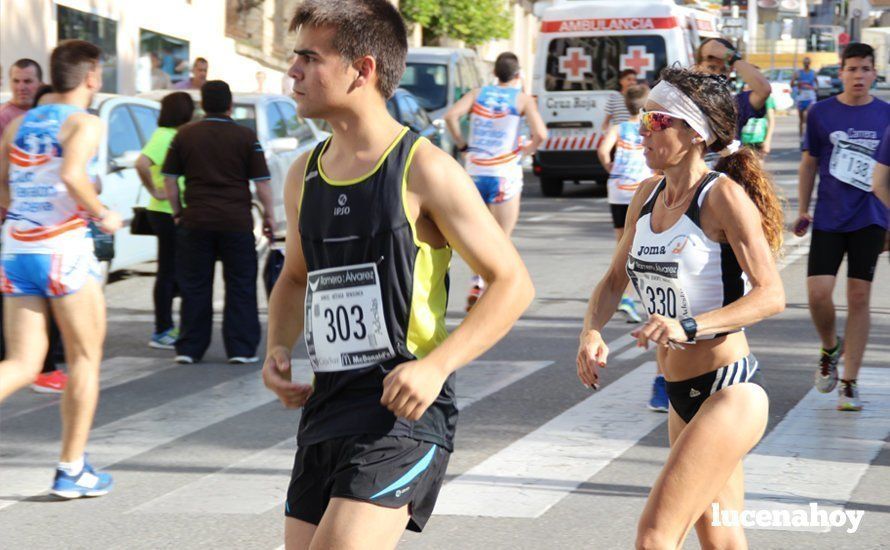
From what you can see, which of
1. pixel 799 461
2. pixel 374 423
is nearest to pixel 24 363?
pixel 374 423

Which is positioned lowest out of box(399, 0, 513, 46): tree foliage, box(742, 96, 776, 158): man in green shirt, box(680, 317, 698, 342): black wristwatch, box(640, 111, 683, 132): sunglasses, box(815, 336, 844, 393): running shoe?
box(815, 336, 844, 393): running shoe

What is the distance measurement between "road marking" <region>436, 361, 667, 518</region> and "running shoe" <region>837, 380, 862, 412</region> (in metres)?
0.98

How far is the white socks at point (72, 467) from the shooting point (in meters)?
6.19

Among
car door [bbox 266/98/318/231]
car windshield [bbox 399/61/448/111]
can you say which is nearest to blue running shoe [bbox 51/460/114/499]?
car door [bbox 266/98/318/231]

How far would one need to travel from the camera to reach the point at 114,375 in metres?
9.16

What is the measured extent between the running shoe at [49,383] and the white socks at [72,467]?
8.32ft

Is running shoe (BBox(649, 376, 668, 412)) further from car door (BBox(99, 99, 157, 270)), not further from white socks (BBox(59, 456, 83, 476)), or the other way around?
car door (BBox(99, 99, 157, 270))

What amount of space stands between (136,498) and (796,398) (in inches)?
151

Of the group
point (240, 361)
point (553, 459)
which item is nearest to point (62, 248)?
point (553, 459)

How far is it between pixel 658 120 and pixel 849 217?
3675 mm

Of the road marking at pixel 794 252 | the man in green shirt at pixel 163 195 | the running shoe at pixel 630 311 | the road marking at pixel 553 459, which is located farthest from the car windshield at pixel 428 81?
the road marking at pixel 553 459

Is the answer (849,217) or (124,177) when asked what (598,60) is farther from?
(849,217)

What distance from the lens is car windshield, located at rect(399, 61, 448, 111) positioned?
2342 cm

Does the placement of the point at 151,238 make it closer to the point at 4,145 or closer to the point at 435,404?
the point at 4,145
